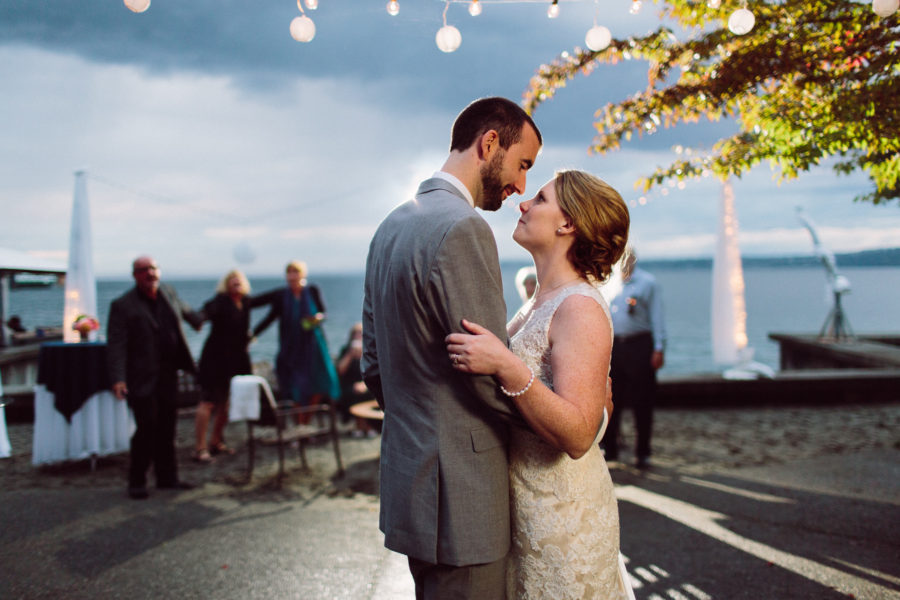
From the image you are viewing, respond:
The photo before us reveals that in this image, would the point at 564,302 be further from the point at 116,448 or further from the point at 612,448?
the point at 116,448

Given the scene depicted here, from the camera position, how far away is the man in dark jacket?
5.62m

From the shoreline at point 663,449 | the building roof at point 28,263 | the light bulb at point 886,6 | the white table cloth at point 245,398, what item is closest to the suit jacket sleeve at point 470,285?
the light bulb at point 886,6

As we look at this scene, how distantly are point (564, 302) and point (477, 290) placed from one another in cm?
43

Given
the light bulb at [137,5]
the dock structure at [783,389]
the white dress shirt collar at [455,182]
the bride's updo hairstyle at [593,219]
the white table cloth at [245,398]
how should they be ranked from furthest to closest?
the dock structure at [783,389] < the white table cloth at [245,398] < the light bulb at [137,5] < the bride's updo hairstyle at [593,219] < the white dress shirt collar at [455,182]

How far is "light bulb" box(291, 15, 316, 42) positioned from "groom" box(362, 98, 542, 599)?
2.09 metres

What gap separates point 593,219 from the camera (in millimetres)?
1929

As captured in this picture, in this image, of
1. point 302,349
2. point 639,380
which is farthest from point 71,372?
point 639,380

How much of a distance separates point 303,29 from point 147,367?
373 centimetres

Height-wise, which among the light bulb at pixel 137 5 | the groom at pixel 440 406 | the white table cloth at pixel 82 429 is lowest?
the white table cloth at pixel 82 429

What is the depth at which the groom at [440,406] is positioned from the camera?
4.96ft

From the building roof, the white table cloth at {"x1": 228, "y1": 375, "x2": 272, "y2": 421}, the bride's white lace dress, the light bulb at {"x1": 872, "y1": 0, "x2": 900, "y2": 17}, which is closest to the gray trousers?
the bride's white lace dress

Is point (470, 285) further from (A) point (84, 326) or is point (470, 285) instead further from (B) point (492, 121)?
(A) point (84, 326)

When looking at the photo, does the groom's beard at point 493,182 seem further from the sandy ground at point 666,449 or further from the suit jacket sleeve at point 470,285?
the sandy ground at point 666,449

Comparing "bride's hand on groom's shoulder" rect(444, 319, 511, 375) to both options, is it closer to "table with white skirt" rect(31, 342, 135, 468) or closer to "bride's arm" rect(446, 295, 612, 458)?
"bride's arm" rect(446, 295, 612, 458)
